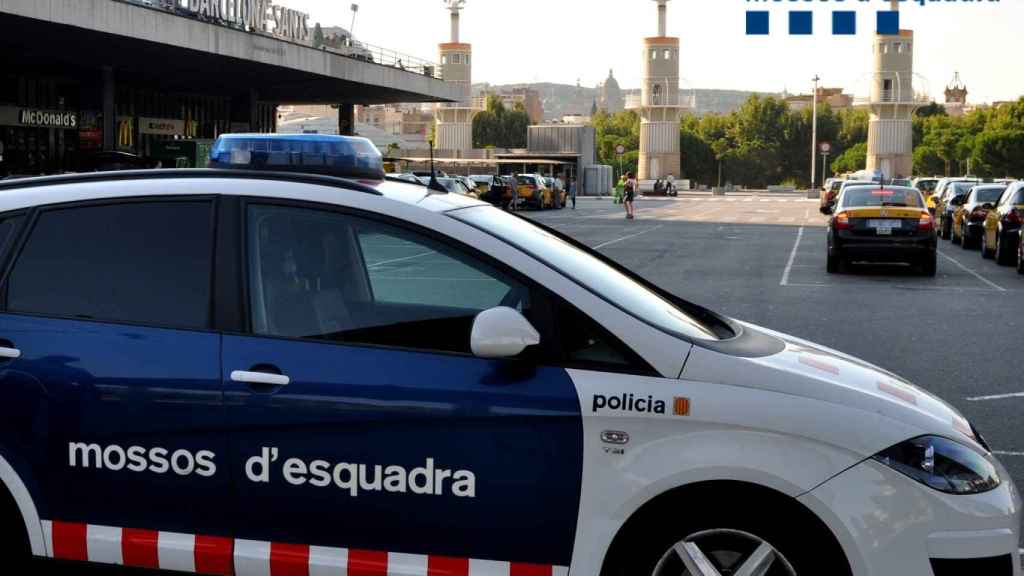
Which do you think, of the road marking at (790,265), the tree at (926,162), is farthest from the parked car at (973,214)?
the tree at (926,162)

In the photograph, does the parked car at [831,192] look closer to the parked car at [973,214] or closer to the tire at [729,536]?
the parked car at [973,214]

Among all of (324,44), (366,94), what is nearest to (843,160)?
(366,94)

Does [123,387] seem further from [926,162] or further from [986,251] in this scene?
[926,162]

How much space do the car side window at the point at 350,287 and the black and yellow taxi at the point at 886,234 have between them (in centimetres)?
1787

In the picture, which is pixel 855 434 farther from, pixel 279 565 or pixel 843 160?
pixel 843 160

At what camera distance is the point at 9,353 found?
4.35 metres

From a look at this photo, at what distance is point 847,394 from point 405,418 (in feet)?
4.36

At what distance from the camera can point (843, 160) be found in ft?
516

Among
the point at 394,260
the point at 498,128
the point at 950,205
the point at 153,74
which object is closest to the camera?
the point at 394,260

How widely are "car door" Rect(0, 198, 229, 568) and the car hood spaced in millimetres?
1537

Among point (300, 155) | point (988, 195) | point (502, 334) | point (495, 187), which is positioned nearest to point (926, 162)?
point (495, 187)

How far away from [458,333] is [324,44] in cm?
4308

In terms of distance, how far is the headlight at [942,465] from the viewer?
3.93 metres

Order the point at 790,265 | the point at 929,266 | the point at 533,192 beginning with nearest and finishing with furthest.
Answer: the point at 929,266 → the point at 790,265 → the point at 533,192
